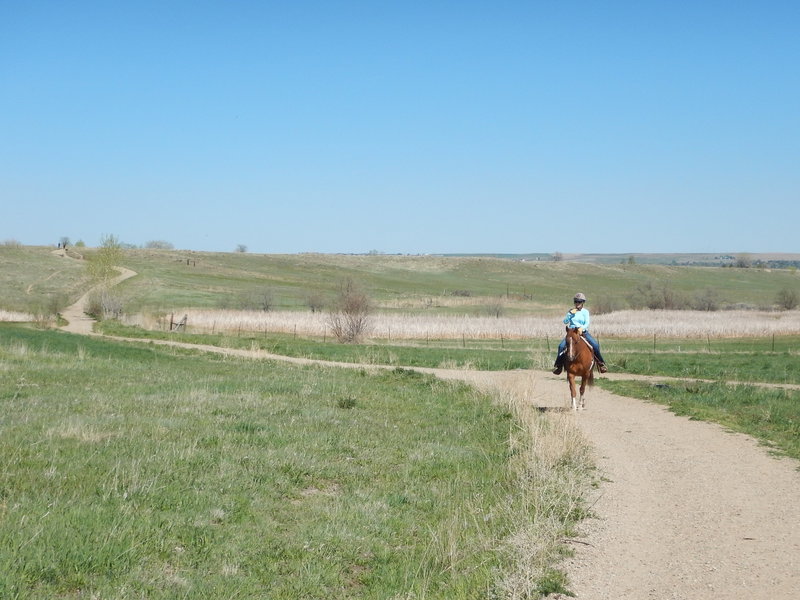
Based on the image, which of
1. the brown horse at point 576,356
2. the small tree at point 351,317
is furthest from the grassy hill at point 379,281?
the brown horse at point 576,356

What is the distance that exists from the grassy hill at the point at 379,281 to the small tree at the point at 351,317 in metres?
8.51

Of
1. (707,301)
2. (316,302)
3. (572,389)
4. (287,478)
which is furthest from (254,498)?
(707,301)

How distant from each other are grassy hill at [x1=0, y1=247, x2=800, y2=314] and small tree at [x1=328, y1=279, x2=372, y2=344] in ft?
27.9

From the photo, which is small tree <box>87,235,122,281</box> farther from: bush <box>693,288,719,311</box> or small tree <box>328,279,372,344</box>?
bush <box>693,288,719,311</box>

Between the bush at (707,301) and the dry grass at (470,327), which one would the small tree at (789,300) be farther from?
the dry grass at (470,327)

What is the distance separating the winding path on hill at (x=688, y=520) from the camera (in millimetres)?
7520


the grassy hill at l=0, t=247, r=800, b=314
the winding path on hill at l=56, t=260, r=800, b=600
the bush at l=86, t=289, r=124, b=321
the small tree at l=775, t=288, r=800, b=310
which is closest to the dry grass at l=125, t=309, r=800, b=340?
the bush at l=86, t=289, r=124, b=321

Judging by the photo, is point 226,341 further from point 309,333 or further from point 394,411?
point 394,411

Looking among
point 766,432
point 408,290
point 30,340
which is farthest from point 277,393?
point 408,290

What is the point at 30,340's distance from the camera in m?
33.3

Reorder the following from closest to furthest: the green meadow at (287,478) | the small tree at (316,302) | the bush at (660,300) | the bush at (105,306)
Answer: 1. the green meadow at (287,478)
2. the bush at (105,306)
3. the small tree at (316,302)
4. the bush at (660,300)

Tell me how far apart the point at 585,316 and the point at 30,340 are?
82.9 feet

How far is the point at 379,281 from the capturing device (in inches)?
4929

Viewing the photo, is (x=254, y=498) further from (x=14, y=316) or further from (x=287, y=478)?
(x=14, y=316)
